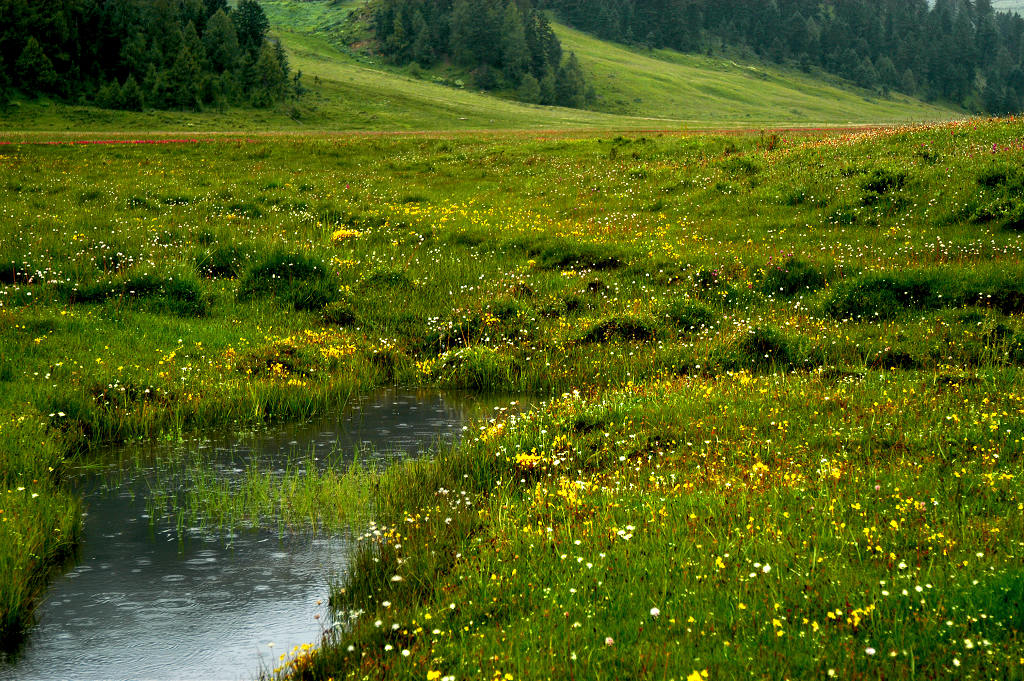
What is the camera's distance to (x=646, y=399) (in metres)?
10.3

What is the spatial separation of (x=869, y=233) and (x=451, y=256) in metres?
9.67

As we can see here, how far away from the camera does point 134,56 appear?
9331 centimetres

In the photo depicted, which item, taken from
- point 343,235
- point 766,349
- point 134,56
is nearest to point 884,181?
point 766,349

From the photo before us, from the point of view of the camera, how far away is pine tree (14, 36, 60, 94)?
8331 cm

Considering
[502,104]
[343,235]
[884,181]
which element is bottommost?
[343,235]

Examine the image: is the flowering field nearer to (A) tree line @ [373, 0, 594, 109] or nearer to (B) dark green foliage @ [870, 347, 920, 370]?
(B) dark green foliage @ [870, 347, 920, 370]

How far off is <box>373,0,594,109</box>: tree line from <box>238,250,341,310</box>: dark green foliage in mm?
136279

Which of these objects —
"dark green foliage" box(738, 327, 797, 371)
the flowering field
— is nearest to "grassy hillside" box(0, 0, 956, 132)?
the flowering field

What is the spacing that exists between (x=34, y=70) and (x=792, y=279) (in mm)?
93276

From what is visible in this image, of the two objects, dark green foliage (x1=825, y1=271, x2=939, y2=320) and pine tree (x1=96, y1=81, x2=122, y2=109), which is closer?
dark green foliage (x1=825, y1=271, x2=939, y2=320)

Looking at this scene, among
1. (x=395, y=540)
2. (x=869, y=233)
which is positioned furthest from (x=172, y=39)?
(x=395, y=540)

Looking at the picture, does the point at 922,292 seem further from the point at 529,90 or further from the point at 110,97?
the point at 529,90

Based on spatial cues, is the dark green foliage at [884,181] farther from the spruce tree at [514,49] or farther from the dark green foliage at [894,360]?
the spruce tree at [514,49]

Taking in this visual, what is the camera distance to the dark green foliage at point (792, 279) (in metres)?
15.6
